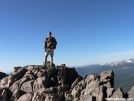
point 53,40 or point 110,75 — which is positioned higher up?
point 53,40

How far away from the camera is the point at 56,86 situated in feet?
85.8

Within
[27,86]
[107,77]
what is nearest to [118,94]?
[107,77]

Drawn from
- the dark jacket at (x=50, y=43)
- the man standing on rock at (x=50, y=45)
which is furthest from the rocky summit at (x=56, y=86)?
the dark jacket at (x=50, y=43)

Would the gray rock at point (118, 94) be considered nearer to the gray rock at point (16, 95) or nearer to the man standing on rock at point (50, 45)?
the gray rock at point (16, 95)

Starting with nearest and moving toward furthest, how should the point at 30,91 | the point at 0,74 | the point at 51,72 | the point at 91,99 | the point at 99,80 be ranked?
the point at 91,99
the point at 99,80
the point at 30,91
the point at 51,72
the point at 0,74

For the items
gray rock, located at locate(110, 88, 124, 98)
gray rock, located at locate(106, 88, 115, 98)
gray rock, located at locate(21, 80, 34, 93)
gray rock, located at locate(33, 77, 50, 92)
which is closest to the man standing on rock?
gray rock, located at locate(33, 77, 50, 92)

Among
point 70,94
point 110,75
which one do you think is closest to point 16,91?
point 70,94

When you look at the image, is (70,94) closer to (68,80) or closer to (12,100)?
(68,80)

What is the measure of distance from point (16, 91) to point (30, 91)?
6.57ft

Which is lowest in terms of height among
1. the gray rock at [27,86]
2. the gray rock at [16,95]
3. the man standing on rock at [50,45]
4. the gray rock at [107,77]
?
the gray rock at [16,95]

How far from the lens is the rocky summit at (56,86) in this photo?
20.2 metres

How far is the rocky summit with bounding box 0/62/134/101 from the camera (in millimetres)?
20250

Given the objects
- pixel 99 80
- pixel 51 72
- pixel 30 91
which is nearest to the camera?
pixel 99 80

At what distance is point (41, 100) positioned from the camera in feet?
72.2
